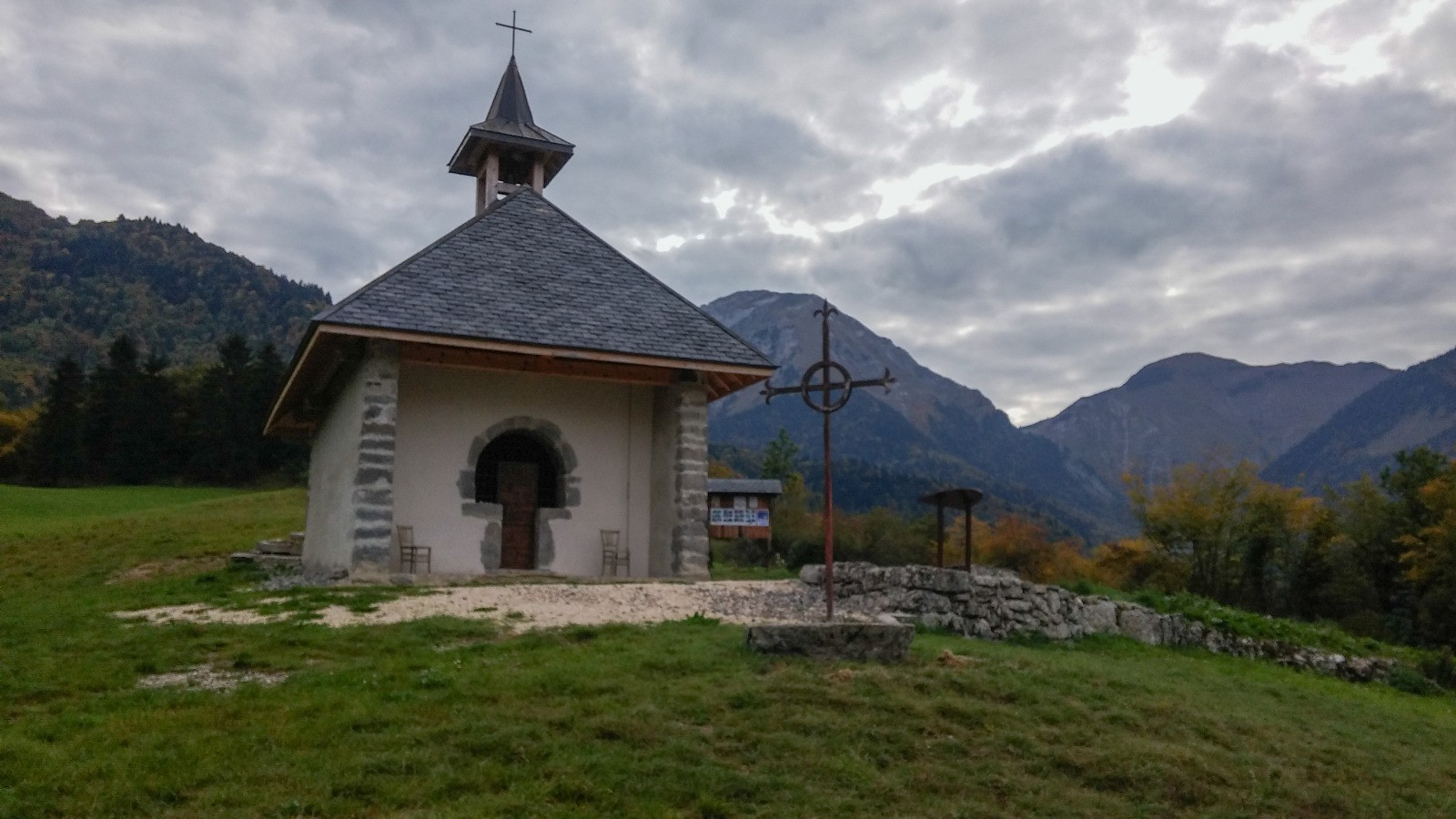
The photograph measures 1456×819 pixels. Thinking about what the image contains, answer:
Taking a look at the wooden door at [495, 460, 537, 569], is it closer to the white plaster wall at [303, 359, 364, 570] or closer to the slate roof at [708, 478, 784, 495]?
the white plaster wall at [303, 359, 364, 570]

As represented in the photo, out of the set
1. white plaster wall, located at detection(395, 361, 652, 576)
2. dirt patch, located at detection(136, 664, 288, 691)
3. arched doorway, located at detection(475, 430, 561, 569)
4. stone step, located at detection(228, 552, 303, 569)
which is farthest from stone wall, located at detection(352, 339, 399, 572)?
stone step, located at detection(228, 552, 303, 569)

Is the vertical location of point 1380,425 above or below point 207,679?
above

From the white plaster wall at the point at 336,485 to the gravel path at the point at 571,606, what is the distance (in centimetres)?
255

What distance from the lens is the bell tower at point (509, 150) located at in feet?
62.7

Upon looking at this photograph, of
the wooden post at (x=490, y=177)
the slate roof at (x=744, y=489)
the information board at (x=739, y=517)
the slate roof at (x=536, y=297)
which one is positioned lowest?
the information board at (x=739, y=517)

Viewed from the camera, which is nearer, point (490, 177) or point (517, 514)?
point (517, 514)

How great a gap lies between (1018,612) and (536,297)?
25.9ft

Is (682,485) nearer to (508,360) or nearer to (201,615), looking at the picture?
(508,360)

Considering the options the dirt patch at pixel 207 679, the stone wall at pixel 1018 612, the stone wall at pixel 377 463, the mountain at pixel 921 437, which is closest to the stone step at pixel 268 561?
the stone wall at pixel 377 463

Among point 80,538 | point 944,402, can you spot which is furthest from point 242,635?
point 944,402

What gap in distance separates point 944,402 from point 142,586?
18567 centimetres

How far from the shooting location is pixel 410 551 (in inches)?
586

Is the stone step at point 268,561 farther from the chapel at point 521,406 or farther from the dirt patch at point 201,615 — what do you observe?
the dirt patch at point 201,615

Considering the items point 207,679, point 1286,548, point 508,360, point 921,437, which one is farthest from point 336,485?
point 921,437
